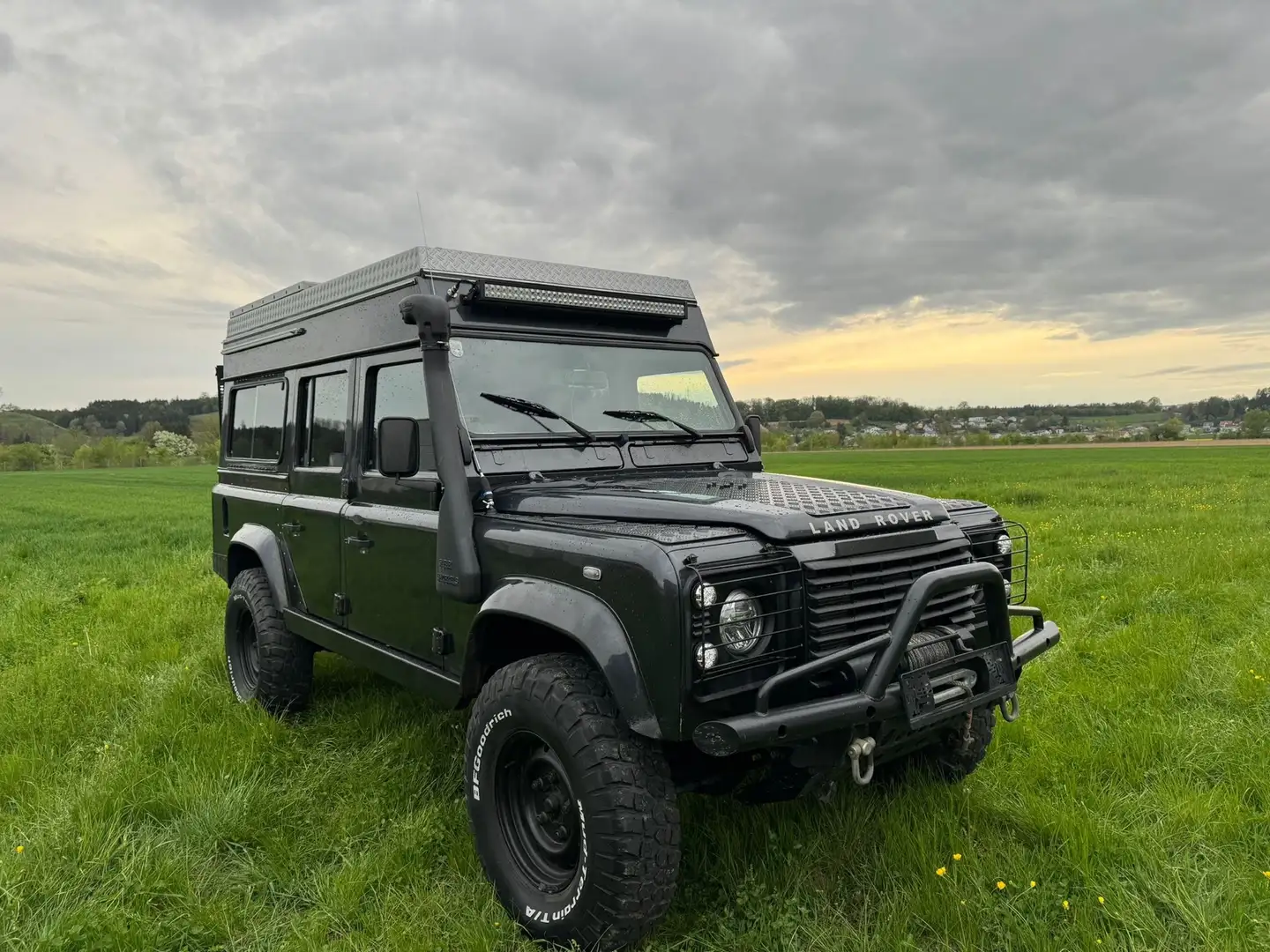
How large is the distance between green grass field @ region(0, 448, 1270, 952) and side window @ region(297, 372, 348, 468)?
5.07 ft

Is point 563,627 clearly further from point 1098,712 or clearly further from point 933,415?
point 933,415

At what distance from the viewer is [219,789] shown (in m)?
3.96

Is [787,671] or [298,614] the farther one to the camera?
[298,614]

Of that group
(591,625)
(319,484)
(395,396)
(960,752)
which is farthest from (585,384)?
(960,752)

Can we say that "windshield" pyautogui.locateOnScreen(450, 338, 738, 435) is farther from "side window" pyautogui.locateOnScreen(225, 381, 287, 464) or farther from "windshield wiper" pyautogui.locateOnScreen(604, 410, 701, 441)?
"side window" pyautogui.locateOnScreen(225, 381, 287, 464)

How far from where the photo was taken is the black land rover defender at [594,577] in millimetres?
2625

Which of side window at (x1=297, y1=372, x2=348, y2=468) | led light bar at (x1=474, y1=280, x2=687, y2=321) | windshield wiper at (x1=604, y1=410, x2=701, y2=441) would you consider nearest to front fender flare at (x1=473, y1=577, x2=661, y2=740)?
windshield wiper at (x1=604, y1=410, x2=701, y2=441)

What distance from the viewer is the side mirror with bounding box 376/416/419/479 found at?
11.1ft

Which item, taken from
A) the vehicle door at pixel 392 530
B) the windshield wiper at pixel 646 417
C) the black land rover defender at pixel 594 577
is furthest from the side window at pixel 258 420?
the windshield wiper at pixel 646 417

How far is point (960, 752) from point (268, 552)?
4062 millimetres

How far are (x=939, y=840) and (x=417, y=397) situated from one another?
2904 millimetres

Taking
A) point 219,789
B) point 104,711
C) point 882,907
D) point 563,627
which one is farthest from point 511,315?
point 104,711

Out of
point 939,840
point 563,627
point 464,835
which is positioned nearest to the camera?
point 563,627

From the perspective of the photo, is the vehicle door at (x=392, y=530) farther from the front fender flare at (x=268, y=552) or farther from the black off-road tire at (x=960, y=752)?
the black off-road tire at (x=960, y=752)
